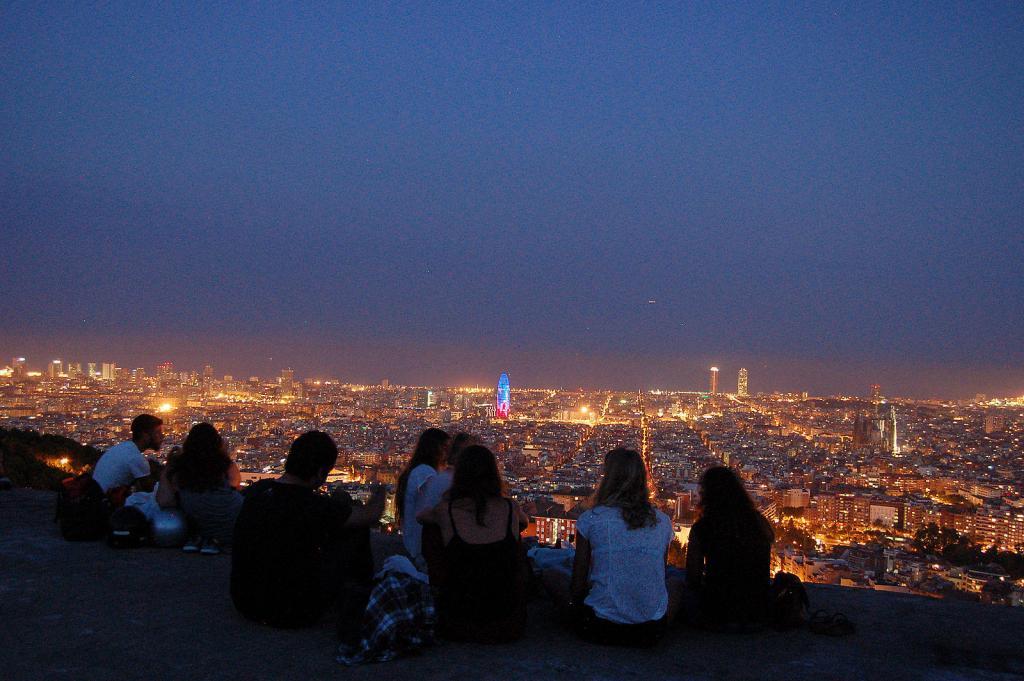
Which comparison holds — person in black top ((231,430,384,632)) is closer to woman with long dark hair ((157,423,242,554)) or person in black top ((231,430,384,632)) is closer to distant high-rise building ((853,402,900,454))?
woman with long dark hair ((157,423,242,554))

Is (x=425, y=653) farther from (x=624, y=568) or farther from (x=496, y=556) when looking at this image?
(x=624, y=568)

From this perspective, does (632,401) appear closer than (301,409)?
No

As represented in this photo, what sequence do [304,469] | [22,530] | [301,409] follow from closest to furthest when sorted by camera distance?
1. [304,469]
2. [22,530]
3. [301,409]

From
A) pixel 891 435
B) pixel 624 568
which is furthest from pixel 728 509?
pixel 891 435

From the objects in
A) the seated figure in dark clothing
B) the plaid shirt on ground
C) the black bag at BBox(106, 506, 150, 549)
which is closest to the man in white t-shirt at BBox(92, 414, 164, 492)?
the black bag at BBox(106, 506, 150, 549)

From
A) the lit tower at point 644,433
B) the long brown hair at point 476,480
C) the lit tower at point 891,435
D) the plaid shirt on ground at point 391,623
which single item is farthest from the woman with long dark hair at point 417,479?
the lit tower at point 891,435

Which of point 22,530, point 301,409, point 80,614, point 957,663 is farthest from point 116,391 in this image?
point 957,663

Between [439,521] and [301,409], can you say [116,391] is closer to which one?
[301,409]
